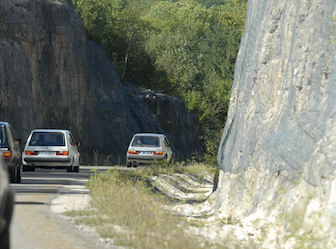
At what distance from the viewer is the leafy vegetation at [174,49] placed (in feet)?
174

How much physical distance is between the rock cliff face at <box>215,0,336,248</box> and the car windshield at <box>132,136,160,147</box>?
12.2 metres

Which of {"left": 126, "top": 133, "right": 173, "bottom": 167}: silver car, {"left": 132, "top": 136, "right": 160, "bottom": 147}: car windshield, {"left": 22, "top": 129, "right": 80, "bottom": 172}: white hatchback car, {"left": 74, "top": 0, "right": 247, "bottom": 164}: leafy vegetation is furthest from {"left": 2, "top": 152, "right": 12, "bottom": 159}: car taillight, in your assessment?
{"left": 74, "top": 0, "right": 247, "bottom": 164}: leafy vegetation

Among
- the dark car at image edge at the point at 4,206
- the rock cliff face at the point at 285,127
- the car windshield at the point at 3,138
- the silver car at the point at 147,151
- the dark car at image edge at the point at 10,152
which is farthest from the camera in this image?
the silver car at the point at 147,151

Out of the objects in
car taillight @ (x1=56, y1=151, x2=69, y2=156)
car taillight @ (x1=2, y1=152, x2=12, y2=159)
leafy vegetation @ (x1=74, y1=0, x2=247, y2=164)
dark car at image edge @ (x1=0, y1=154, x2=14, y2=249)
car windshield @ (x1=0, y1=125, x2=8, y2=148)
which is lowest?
car taillight @ (x1=56, y1=151, x2=69, y2=156)

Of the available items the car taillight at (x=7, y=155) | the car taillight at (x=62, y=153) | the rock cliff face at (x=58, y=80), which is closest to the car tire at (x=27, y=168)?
the car taillight at (x=62, y=153)

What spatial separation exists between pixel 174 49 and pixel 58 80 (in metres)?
42.9

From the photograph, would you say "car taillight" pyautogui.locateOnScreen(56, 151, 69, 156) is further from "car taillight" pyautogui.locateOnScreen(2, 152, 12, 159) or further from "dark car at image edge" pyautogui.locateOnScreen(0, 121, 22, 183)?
"car taillight" pyautogui.locateOnScreen(2, 152, 12, 159)

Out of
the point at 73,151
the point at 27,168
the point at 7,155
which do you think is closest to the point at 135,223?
the point at 7,155

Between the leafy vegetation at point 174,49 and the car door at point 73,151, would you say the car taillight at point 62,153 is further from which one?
the leafy vegetation at point 174,49

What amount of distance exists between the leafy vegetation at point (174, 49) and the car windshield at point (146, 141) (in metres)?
6.10

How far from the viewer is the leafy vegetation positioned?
174 ft

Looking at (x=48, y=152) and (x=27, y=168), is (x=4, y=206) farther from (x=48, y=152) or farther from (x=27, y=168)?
(x=27, y=168)

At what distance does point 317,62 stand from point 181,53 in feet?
224

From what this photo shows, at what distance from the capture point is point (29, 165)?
21.3m
